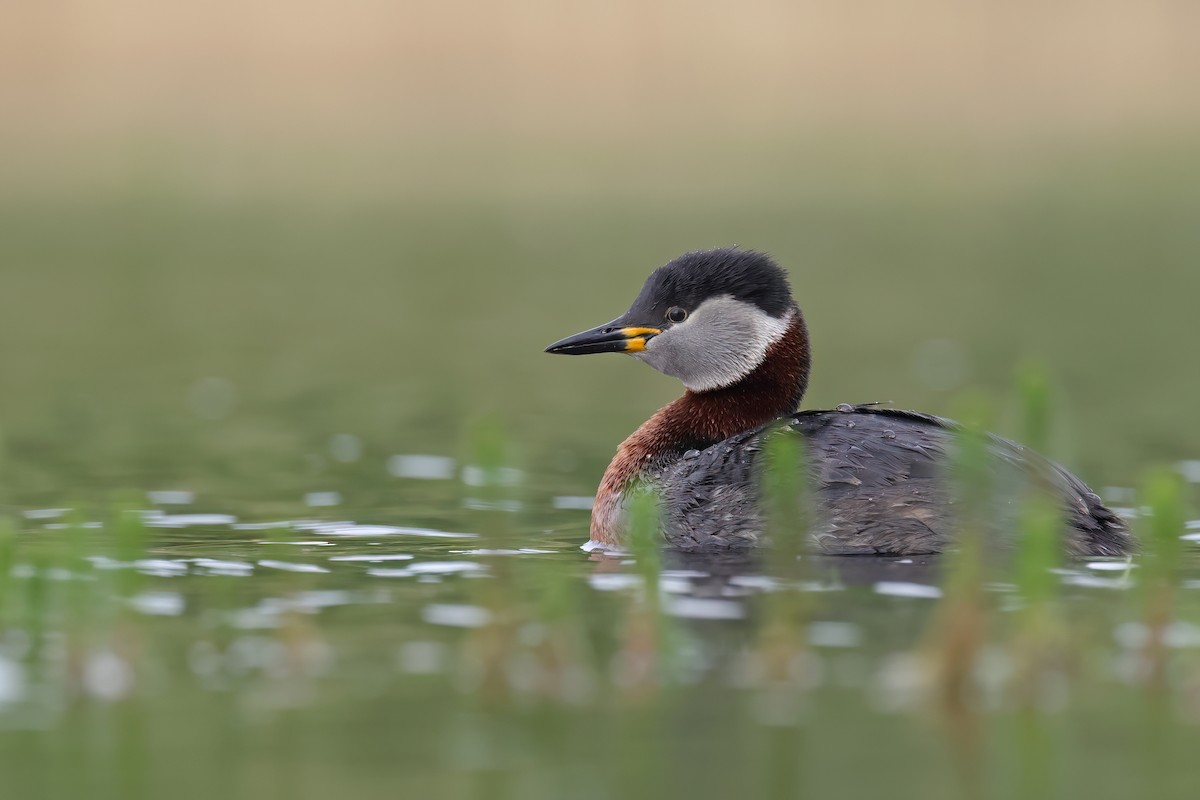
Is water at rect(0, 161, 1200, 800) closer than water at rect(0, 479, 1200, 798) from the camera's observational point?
No

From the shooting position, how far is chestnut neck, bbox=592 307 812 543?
33.3 feet

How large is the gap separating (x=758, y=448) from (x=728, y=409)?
3.76 feet

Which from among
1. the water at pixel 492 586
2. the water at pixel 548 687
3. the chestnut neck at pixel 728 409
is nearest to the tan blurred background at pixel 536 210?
the water at pixel 492 586

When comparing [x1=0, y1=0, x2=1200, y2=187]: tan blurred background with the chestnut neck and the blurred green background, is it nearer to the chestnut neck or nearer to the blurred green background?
the blurred green background

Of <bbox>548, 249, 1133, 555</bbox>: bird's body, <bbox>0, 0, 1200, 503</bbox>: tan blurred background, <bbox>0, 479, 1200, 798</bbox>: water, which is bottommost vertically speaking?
<bbox>0, 479, 1200, 798</bbox>: water

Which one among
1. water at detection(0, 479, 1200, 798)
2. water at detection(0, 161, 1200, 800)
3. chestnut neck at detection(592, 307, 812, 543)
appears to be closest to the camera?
water at detection(0, 479, 1200, 798)

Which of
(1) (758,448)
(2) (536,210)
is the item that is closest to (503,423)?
(1) (758,448)

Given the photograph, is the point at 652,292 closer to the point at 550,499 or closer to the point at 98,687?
the point at 550,499

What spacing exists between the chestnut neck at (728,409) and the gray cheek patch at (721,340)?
51 millimetres

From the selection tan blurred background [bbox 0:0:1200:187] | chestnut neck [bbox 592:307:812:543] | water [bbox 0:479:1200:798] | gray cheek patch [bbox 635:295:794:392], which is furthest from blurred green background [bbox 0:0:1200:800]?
gray cheek patch [bbox 635:295:794:392]

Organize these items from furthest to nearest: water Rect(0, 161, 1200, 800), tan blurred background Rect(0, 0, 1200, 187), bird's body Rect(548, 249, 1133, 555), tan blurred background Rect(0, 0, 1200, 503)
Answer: tan blurred background Rect(0, 0, 1200, 187) → tan blurred background Rect(0, 0, 1200, 503) → bird's body Rect(548, 249, 1133, 555) → water Rect(0, 161, 1200, 800)

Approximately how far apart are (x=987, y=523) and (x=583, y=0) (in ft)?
137

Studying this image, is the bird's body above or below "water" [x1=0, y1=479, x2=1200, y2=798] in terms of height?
above

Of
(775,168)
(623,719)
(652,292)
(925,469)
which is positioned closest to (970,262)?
(775,168)
